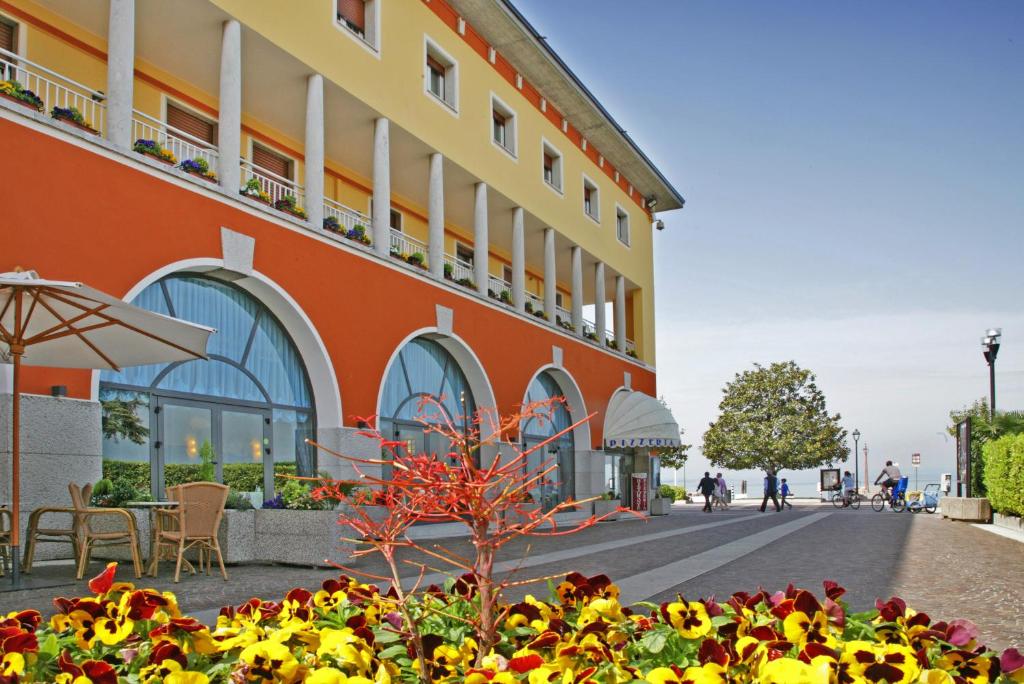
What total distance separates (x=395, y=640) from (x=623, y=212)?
28.2 metres

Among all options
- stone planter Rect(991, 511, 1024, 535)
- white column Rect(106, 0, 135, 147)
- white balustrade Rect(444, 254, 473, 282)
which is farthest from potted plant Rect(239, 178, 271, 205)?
stone planter Rect(991, 511, 1024, 535)

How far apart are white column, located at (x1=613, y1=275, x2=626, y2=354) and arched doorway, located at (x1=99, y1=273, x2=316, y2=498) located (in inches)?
618

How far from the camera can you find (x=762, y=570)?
10.1 m

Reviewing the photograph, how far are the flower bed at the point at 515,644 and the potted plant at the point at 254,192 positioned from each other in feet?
36.6

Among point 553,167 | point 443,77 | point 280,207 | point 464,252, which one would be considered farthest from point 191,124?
point 553,167

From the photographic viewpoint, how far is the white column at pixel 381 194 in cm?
1622

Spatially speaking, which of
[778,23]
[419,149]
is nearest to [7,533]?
[778,23]

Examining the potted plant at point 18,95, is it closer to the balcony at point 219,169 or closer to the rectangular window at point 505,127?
the balcony at point 219,169

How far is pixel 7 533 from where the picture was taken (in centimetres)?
851

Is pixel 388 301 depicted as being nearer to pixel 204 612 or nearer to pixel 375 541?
pixel 204 612

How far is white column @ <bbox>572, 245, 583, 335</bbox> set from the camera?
2553 centimetres

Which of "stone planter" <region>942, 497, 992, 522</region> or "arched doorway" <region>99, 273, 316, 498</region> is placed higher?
"arched doorway" <region>99, 273, 316, 498</region>

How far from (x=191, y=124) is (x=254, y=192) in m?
2.90

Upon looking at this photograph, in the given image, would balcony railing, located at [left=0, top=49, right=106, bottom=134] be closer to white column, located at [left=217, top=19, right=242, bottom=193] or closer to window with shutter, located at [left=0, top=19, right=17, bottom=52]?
window with shutter, located at [left=0, top=19, right=17, bottom=52]
